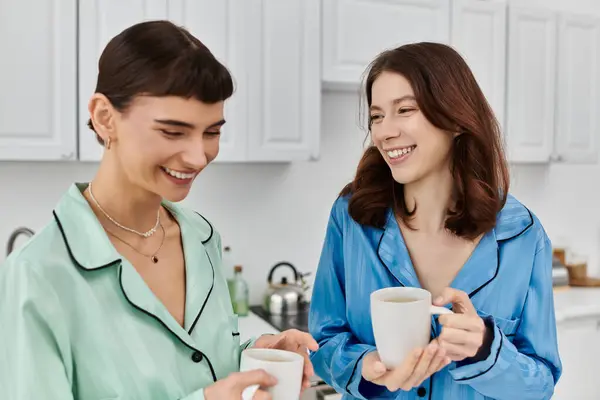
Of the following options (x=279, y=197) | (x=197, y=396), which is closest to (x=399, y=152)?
(x=197, y=396)

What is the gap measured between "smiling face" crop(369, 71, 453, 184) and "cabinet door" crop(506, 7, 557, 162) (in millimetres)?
1995

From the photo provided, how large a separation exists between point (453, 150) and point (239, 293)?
62.8 inches

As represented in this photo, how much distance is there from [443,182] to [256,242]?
167cm

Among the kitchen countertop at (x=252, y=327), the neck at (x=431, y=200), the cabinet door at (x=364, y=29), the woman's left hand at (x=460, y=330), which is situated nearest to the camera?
the woman's left hand at (x=460, y=330)

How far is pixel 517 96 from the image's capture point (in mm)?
3070

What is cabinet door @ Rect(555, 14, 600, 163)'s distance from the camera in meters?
3.21

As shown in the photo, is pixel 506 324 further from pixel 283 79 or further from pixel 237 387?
pixel 283 79

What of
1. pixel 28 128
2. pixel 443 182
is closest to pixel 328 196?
pixel 28 128

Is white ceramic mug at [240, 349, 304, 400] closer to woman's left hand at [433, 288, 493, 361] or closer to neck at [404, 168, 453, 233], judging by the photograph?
woman's left hand at [433, 288, 493, 361]

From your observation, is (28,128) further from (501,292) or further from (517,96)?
(517,96)

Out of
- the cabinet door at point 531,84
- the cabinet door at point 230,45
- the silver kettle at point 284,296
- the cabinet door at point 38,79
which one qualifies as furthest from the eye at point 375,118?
the cabinet door at point 531,84

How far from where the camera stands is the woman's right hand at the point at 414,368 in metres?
0.99

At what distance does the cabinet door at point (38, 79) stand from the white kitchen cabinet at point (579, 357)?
240 cm

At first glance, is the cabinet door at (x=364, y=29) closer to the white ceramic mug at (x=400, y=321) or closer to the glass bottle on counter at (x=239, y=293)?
the glass bottle on counter at (x=239, y=293)
